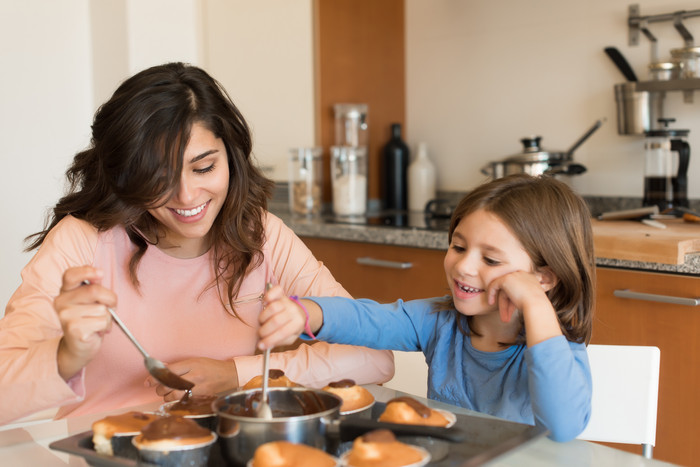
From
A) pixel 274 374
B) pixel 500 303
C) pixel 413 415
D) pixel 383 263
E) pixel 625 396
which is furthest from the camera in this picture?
pixel 383 263

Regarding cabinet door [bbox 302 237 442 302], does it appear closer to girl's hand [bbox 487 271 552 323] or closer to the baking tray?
girl's hand [bbox 487 271 552 323]

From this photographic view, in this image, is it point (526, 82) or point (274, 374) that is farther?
point (526, 82)

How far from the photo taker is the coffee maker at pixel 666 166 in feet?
7.11

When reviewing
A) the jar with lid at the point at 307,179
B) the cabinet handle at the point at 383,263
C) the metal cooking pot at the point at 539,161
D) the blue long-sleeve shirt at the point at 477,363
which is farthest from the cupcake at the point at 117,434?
the jar with lid at the point at 307,179

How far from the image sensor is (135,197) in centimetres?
122

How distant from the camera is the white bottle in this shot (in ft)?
9.52

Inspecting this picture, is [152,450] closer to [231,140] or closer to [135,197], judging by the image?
[135,197]

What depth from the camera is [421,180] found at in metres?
2.90

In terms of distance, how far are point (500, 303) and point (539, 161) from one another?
1.36 meters

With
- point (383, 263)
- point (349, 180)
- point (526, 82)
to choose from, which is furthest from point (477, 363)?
point (526, 82)

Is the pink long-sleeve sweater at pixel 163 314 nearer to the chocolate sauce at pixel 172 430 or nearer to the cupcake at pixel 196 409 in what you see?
the cupcake at pixel 196 409

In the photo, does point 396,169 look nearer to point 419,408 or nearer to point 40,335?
point 40,335

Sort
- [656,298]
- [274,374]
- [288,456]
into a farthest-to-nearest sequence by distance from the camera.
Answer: [656,298] → [274,374] → [288,456]

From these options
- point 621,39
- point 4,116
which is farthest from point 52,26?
point 621,39
